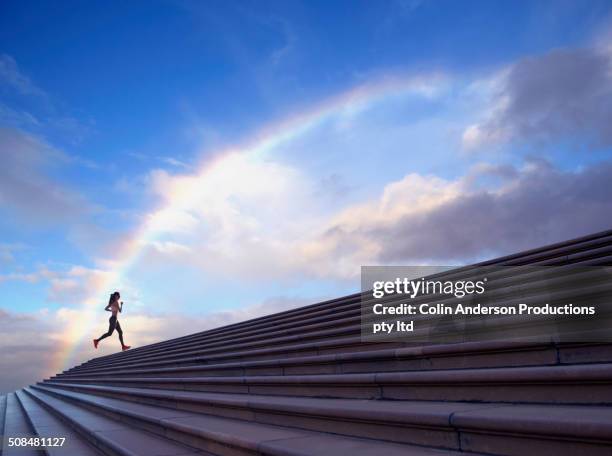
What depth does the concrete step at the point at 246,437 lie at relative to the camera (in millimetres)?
2766

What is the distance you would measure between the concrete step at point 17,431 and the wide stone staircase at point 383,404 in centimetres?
9

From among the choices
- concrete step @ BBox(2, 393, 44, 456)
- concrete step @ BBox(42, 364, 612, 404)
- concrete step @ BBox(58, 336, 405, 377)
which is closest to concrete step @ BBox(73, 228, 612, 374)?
concrete step @ BBox(58, 336, 405, 377)

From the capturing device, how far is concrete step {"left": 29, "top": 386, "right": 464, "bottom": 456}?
9.07 feet

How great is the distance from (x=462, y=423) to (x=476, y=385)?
555mm

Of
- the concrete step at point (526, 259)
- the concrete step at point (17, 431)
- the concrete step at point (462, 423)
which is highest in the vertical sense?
the concrete step at point (526, 259)

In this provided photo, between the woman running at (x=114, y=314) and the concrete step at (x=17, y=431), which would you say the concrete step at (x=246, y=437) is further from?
the woman running at (x=114, y=314)

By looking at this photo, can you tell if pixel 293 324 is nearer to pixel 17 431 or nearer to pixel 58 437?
pixel 58 437

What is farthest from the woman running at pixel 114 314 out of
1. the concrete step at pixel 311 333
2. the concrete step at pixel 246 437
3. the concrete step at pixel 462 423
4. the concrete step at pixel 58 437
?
the concrete step at pixel 462 423

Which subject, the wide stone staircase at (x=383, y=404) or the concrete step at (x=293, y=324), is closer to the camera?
the wide stone staircase at (x=383, y=404)

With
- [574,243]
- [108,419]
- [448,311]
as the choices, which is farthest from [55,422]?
[574,243]

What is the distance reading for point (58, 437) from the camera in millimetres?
5945

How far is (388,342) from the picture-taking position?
4.50m

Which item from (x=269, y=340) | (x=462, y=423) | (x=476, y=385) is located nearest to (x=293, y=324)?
(x=269, y=340)

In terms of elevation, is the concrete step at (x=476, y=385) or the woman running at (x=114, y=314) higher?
the woman running at (x=114, y=314)
